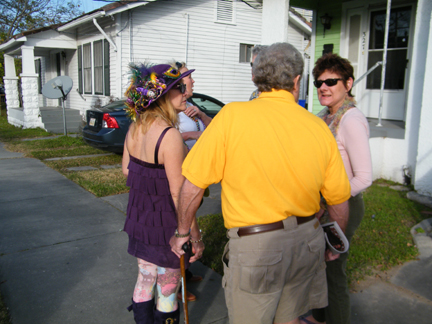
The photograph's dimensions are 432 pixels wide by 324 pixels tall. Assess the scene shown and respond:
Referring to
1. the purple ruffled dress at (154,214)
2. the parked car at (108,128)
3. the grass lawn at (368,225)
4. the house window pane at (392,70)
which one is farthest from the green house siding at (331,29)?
the purple ruffled dress at (154,214)

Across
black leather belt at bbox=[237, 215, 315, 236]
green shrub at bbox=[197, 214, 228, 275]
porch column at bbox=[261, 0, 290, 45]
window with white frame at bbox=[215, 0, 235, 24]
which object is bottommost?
green shrub at bbox=[197, 214, 228, 275]

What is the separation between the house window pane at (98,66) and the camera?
546 inches

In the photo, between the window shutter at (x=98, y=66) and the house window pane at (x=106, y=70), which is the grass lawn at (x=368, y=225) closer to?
the house window pane at (x=106, y=70)

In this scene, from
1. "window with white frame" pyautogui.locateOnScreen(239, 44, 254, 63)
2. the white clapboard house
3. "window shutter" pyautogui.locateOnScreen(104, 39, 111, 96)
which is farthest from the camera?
"window with white frame" pyautogui.locateOnScreen(239, 44, 254, 63)

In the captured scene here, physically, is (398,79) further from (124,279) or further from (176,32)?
(176,32)

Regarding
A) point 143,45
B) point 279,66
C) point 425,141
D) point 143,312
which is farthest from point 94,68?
point 279,66

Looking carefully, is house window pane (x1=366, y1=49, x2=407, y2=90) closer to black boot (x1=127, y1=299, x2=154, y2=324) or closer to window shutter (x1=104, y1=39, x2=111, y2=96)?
black boot (x1=127, y1=299, x2=154, y2=324)

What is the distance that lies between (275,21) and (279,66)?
18.4 ft

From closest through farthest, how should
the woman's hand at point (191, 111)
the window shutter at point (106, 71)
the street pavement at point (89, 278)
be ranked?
the street pavement at point (89, 278) → the woman's hand at point (191, 111) → the window shutter at point (106, 71)

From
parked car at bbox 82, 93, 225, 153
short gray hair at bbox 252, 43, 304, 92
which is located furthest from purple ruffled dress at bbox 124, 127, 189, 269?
parked car at bbox 82, 93, 225, 153

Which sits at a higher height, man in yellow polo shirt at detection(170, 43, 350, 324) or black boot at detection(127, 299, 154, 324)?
man in yellow polo shirt at detection(170, 43, 350, 324)

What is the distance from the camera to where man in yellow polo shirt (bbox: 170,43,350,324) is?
1.78m

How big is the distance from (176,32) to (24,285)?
12010 mm

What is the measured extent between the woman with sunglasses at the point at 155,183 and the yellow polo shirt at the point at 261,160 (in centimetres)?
39
